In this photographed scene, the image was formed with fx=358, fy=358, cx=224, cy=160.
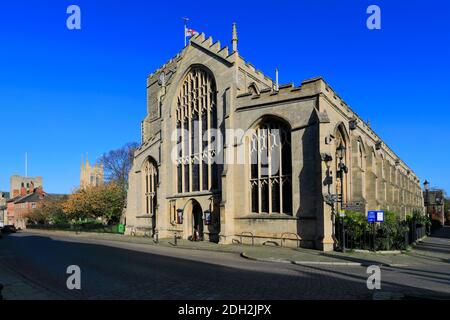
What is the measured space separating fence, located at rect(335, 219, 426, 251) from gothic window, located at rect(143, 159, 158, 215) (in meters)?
20.1

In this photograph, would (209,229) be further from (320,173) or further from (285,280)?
(285,280)

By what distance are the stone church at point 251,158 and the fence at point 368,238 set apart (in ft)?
2.32

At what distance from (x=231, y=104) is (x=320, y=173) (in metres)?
8.48

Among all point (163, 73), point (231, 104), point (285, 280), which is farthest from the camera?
point (163, 73)

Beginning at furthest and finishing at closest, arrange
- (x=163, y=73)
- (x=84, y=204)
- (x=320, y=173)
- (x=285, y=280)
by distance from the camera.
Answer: (x=84, y=204)
(x=163, y=73)
(x=320, y=173)
(x=285, y=280)

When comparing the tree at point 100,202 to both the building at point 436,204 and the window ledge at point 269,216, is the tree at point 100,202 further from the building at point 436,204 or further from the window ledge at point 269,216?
the building at point 436,204

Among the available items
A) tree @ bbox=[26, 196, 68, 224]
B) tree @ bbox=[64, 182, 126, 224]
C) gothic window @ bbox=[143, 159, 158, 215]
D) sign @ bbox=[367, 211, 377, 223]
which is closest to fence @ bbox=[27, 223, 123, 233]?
tree @ bbox=[64, 182, 126, 224]

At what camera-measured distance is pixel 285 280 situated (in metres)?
10.7

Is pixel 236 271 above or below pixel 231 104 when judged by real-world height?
below

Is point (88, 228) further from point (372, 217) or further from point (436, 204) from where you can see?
point (436, 204)

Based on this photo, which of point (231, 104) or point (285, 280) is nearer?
point (285, 280)

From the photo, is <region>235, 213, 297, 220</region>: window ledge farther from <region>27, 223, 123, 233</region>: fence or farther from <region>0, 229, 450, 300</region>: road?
<region>27, 223, 123, 233</region>: fence
